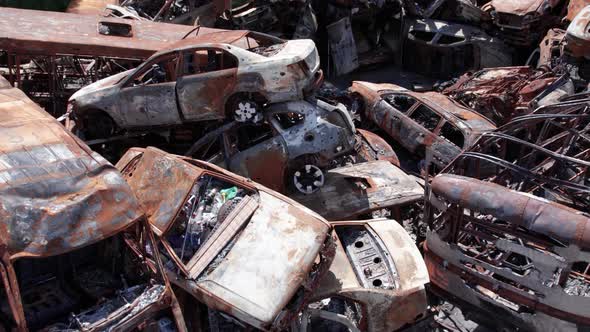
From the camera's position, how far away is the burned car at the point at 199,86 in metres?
8.73

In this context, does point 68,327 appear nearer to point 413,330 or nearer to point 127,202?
point 127,202

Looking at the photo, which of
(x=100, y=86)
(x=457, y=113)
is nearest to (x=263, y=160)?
(x=100, y=86)

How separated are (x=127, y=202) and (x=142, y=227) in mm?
Answer: 299

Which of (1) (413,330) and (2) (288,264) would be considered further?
(1) (413,330)

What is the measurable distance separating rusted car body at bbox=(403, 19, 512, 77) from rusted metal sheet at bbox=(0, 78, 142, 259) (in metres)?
10.1

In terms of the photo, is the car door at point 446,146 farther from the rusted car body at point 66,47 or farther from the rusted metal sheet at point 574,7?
the rusted metal sheet at point 574,7

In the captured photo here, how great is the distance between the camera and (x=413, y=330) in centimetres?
677

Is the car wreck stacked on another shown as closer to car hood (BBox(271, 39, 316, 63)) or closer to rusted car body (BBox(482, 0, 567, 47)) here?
car hood (BBox(271, 39, 316, 63))

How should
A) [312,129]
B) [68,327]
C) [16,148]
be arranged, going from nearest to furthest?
[68,327], [16,148], [312,129]

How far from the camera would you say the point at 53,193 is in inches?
214

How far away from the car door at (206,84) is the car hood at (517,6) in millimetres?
7381

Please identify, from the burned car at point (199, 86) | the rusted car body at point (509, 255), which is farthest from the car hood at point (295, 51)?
the rusted car body at point (509, 255)

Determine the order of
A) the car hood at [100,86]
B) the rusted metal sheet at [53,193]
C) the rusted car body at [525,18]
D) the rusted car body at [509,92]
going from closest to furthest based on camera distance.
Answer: the rusted metal sheet at [53,193]
the car hood at [100,86]
the rusted car body at [509,92]
the rusted car body at [525,18]

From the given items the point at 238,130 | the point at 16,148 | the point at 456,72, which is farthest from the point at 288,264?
the point at 456,72
